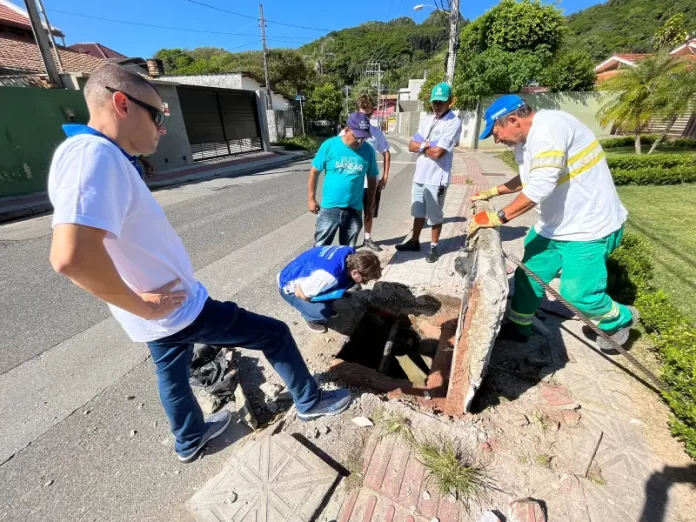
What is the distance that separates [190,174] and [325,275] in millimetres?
11973

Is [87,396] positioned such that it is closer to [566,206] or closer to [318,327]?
[318,327]

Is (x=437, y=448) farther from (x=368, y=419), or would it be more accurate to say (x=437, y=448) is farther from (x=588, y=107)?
(x=588, y=107)

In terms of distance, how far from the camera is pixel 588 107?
20.6 m

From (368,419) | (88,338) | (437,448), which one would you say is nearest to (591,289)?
(437,448)

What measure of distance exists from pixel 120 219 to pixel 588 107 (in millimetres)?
26541

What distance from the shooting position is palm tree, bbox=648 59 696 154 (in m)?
11.2

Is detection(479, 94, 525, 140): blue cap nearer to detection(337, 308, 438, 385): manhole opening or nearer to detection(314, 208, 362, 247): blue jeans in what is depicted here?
detection(314, 208, 362, 247): blue jeans

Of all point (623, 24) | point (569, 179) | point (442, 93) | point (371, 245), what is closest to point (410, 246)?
point (371, 245)

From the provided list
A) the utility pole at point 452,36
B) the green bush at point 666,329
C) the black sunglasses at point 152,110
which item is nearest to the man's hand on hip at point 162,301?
the black sunglasses at point 152,110

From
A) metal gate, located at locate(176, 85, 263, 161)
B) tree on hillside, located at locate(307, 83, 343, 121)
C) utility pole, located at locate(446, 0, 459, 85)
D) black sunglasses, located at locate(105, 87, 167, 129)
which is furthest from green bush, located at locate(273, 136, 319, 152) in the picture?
black sunglasses, located at locate(105, 87, 167, 129)

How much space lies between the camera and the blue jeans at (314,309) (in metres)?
2.95

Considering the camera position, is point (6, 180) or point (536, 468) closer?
point (536, 468)

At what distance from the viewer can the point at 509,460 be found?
6.33 feet

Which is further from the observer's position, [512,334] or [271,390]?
[512,334]
